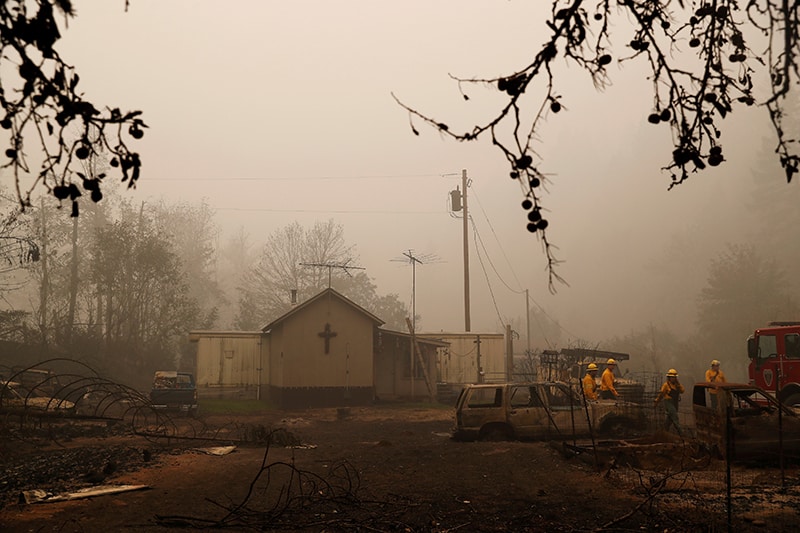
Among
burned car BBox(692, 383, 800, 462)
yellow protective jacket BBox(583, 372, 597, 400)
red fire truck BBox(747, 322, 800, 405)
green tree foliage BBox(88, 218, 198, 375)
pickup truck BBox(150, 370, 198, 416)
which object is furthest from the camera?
green tree foliage BBox(88, 218, 198, 375)

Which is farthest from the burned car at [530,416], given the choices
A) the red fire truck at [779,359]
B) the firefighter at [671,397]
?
the red fire truck at [779,359]

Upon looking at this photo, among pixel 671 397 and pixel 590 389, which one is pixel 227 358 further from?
pixel 671 397

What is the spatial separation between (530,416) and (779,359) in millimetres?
8995

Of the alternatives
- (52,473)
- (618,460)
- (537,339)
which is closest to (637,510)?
(618,460)

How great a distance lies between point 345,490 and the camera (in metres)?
9.59

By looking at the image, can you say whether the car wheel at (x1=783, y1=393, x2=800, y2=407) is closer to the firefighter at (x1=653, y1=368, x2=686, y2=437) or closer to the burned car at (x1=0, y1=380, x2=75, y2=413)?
the firefighter at (x1=653, y1=368, x2=686, y2=437)

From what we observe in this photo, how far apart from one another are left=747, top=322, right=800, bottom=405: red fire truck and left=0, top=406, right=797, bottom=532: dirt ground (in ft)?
29.2

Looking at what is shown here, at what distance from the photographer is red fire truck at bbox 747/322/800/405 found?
60.2 ft

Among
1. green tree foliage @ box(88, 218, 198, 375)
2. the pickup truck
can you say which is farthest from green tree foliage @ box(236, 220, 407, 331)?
the pickup truck

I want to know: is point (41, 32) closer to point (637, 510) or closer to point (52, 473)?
point (637, 510)

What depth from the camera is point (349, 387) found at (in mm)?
29906

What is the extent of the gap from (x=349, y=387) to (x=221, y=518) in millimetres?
21501

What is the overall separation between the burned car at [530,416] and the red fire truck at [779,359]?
5.98 meters

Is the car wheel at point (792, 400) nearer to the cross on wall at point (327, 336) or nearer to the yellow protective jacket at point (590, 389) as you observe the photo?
the yellow protective jacket at point (590, 389)
